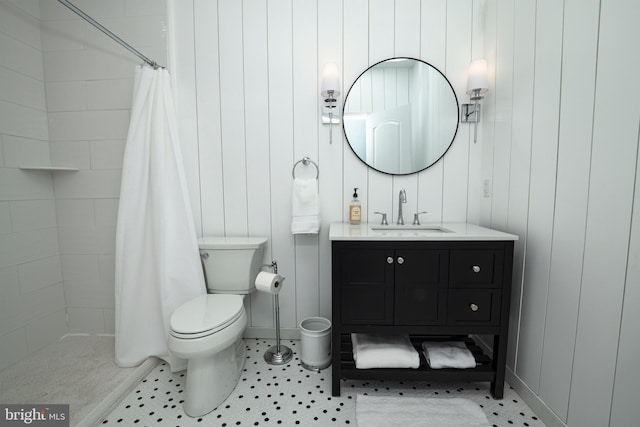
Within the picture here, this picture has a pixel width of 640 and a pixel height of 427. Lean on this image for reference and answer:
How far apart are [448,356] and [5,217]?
8.51ft

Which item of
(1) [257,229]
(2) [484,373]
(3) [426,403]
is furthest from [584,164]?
(1) [257,229]

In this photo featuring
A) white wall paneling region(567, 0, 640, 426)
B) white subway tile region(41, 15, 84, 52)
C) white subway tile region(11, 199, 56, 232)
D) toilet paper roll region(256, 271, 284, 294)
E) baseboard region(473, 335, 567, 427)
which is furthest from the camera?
white subway tile region(41, 15, 84, 52)

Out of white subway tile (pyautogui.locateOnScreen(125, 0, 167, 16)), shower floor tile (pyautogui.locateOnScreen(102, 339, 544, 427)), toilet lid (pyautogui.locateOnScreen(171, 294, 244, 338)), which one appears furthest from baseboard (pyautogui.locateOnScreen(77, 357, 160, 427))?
white subway tile (pyautogui.locateOnScreen(125, 0, 167, 16))

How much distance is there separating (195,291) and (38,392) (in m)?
0.85

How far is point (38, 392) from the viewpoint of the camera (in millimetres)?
1336

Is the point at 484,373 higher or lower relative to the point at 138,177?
lower

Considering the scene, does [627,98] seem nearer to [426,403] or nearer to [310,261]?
[426,403]

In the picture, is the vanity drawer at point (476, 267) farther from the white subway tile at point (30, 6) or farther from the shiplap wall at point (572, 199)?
the white subway tile at point (30, 6)

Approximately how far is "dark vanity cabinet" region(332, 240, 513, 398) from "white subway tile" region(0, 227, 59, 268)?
192cm

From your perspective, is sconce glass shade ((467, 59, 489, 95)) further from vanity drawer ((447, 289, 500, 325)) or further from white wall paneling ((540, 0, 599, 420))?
vanity drawer ((447, 289, 500, 325))

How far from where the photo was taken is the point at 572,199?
1046mm

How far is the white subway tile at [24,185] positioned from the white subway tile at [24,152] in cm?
5

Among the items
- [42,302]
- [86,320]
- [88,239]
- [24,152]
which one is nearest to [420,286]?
[88,239]

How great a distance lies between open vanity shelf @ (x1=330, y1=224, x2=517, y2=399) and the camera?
123 centimetres
